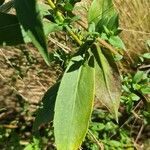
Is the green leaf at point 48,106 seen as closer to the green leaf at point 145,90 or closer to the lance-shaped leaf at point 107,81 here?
the lance-shaped leaf at point 107,81

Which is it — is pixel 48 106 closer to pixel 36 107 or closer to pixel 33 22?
pixel 33 22

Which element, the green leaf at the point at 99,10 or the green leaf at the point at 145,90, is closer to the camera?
the green leaf at the point at 99,10

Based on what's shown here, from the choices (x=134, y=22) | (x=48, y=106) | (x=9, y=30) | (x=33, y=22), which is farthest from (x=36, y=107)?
(x=33, y=22)

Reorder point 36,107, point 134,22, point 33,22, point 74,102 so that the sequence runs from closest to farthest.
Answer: point 33,22, point 74,102, point 36,107, point 134,22

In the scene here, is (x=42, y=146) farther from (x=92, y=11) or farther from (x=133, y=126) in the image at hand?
(x=92, y=11)

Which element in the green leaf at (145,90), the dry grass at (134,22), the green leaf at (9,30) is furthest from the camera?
the dry grass at (134,22)

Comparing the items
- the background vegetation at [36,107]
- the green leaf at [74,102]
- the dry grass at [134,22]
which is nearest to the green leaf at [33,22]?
the green leaf at [74,102]

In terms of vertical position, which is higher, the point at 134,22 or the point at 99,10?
the point at 99,10
